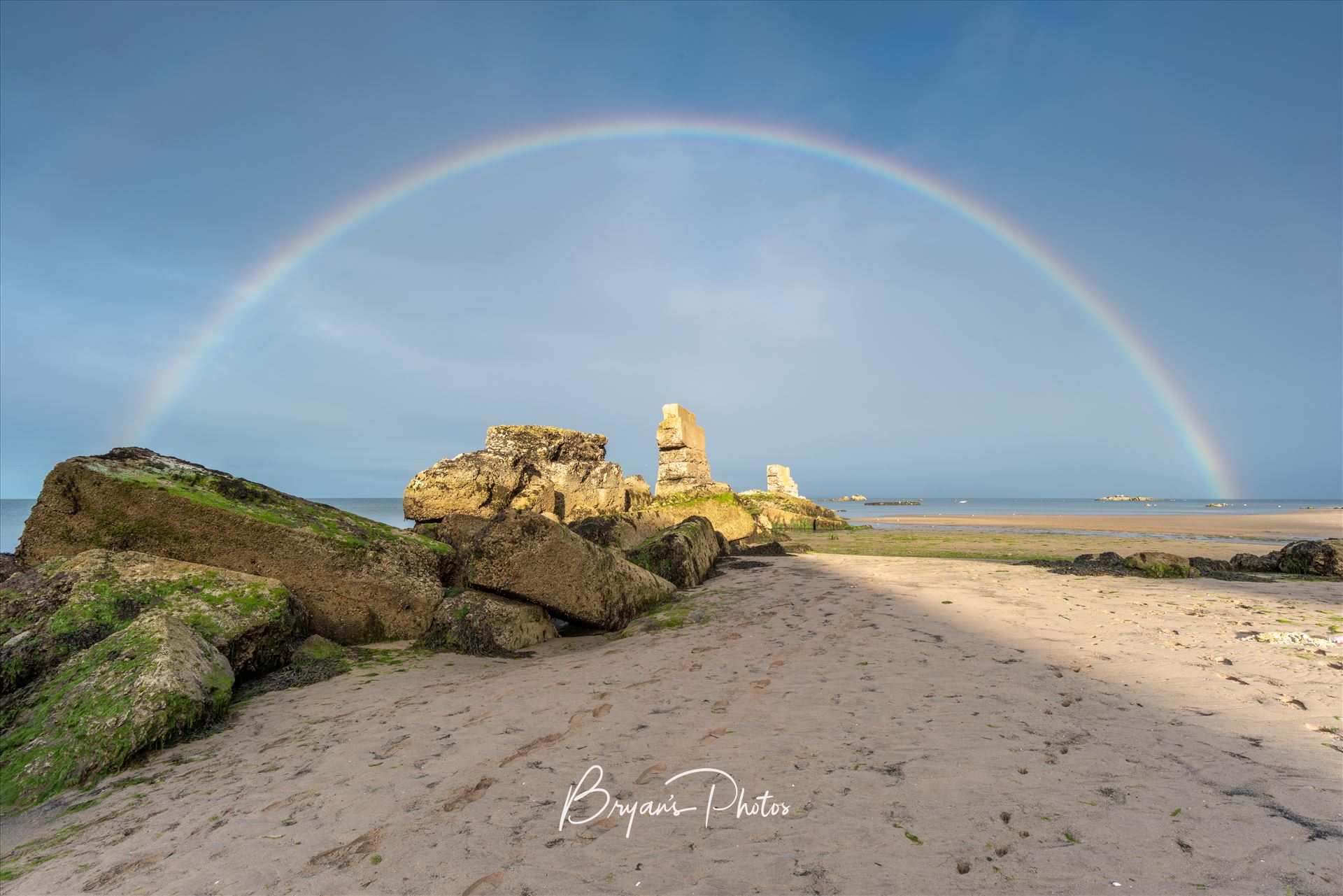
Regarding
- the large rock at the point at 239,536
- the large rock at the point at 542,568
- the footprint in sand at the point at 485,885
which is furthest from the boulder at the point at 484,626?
the footprint in sand at the point at 485,885

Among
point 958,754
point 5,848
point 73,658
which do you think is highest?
point 73,658

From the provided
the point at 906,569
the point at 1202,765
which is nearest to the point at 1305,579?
the point at 906,569

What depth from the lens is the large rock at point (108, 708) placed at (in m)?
3.46

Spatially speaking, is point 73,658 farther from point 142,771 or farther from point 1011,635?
point 1011,635

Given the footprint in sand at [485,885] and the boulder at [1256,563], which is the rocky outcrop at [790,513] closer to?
the boulder at [1256,563]

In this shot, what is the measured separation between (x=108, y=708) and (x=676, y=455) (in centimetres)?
1609

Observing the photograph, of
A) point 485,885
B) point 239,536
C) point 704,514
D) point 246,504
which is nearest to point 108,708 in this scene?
point 239,536

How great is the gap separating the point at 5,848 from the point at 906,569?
999 cm

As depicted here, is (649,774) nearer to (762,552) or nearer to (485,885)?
(485,885)

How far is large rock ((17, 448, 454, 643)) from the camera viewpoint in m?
5.69

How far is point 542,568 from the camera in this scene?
21.5 feet

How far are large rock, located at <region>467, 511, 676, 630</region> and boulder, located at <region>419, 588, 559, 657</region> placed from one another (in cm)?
17

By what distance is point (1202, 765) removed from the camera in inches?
118

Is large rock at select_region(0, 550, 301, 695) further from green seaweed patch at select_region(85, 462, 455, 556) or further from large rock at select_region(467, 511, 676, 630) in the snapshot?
large rock at select_region(467, 511, 676, 630)
